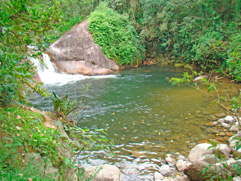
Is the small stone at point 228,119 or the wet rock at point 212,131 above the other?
the small stone at point 228,119

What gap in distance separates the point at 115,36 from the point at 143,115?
400 inches

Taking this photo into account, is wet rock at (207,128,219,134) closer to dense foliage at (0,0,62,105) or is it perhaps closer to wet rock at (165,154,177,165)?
wet rock at (165,154,177,165)

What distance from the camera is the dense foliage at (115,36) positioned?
47.3ft

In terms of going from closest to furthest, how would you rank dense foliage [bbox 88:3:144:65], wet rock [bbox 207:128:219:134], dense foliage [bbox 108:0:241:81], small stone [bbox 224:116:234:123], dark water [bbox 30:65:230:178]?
dark water [bbox 30:65:230:178] < wet rock [bbox 207:128:219:134] < small stone [bbox 224:116:234:123] < dense foliage [bbox 108:0:241:81] < dense foliage [bbox 88:3:144:65]

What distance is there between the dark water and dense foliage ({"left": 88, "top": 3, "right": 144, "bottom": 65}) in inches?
180

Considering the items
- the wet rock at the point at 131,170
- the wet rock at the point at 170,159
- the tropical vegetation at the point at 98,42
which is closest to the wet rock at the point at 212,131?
the tropical vegetation at the point at 98,42

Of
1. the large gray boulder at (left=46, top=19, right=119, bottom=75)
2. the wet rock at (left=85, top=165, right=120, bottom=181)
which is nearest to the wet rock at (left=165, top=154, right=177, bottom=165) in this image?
the wet rock at (left=85, top=165, right=120, bottom=181)

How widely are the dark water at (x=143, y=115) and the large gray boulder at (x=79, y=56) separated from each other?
257 centimetres

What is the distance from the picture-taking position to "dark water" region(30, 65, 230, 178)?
478cm

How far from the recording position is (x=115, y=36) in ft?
50.5

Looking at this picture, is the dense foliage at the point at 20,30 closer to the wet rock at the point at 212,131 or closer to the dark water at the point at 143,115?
the dark water at the point at 143,115

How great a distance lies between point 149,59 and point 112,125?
41.9 feet

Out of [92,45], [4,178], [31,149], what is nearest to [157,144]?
[31,149]

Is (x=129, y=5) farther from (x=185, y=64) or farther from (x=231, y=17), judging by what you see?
(x=231, y=17)
